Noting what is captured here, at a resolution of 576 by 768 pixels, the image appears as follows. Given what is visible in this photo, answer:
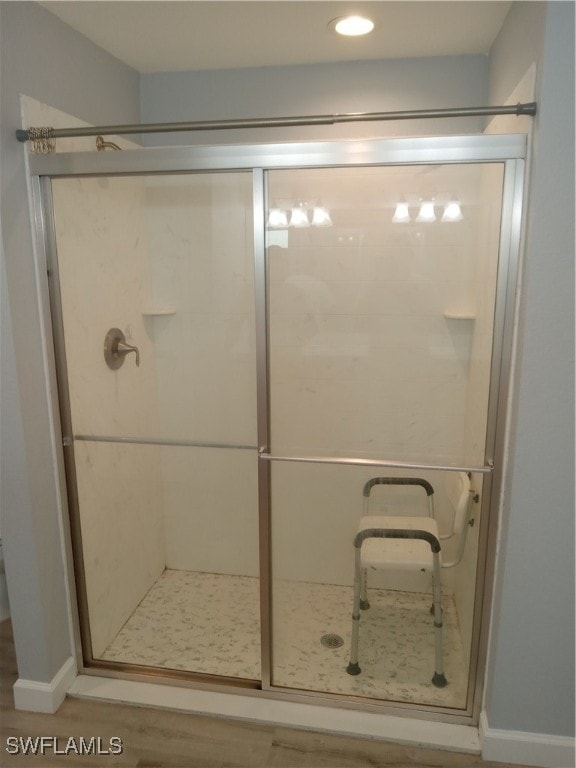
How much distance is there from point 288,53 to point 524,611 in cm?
219

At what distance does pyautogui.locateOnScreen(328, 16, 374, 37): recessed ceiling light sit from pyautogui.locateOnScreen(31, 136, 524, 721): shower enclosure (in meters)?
0.47

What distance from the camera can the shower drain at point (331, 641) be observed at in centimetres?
221

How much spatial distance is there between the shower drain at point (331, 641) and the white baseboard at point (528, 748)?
65cm

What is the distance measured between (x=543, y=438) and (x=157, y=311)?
5.47 ft

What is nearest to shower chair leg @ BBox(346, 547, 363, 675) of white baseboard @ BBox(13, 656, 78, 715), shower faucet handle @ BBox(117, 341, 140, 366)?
white baseboard @ BBox(13, 656, 78, 715)

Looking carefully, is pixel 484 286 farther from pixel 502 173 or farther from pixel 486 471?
pixel 486 471

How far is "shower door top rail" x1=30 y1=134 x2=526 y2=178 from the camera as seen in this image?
59.3 inches

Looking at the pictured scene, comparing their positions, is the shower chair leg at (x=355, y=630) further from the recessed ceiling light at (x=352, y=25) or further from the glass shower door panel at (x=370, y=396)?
the recessed ceiling light at (x=352, y=25)

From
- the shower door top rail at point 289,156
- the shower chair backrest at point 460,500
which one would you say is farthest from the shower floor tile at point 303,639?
the shower door top rail at point 289,156

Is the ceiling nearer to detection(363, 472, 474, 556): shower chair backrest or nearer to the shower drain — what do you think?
detection(363, 472, 474, 556): shower chair backrest

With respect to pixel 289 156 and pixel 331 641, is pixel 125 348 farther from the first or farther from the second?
pixel 331 641

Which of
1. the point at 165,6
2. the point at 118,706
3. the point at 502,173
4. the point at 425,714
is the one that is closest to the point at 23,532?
the point at 118,706

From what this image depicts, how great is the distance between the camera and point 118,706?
1.96 metres

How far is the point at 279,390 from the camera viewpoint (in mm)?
1999
